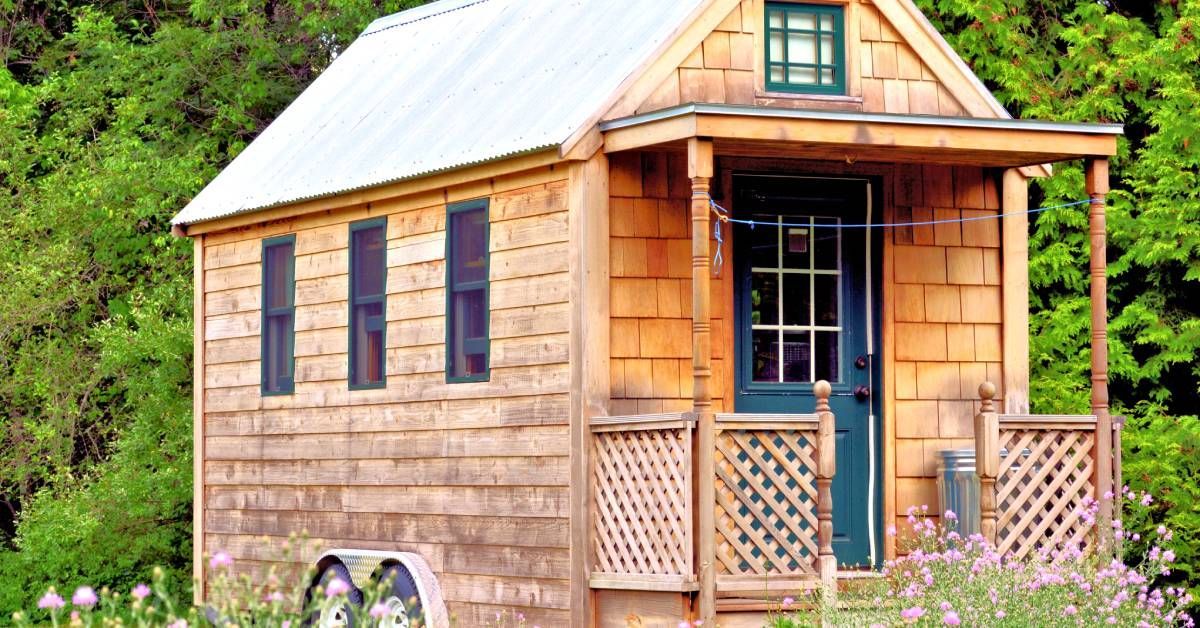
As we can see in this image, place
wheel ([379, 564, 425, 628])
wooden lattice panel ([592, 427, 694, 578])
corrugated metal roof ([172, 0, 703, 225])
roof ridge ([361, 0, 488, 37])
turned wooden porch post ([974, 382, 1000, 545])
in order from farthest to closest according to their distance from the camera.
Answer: roof ridge ([361, 0, 488, 37]) → wheel ([379, 564, 425, 628]) → corrugated metal roof ([172, 0, 703, 225]) → turned wooden porch post ([974, 382, 1000, 545]) → wooden lattice panel ([592, 427, 694, 578])

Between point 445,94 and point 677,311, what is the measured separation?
334 centimetres

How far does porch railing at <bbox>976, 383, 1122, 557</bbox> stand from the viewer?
39.0 ft

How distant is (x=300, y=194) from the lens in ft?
49.3

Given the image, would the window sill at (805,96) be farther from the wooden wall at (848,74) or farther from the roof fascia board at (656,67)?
the roof fascia board at (656,67)

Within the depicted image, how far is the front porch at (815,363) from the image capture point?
11.3 meters

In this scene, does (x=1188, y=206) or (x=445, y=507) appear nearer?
(x=445, y=507)

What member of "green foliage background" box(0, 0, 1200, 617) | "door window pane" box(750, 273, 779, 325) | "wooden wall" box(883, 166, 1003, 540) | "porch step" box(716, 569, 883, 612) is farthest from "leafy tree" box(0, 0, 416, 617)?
"porch step" box(716, 569, 883, 612)

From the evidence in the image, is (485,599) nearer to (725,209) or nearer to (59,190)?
(725,209)

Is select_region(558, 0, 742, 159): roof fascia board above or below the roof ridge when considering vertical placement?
below

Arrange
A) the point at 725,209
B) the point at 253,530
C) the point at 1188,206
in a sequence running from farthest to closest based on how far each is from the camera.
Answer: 1. the point at 1188,206
2. the point at 253,530
3. the point at 725,209

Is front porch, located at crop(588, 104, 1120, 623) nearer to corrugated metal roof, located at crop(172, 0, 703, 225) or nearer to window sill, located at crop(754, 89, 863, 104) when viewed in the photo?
window sill, located at crop(754, 89, 863, 104)

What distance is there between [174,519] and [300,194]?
22.8 ft

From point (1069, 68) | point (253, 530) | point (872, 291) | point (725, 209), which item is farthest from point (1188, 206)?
point (253, 530)

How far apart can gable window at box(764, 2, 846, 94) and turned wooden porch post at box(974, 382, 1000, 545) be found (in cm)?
254
